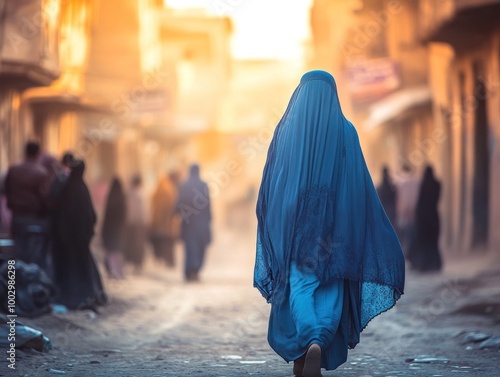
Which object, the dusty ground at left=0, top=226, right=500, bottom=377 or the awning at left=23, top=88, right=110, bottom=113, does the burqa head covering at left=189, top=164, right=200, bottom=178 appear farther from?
the awning at left=23, top=88, right=110, bottom=113

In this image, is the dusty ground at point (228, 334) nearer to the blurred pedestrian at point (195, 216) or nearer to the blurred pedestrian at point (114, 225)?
the blurred pedestrian at point (114, 225)

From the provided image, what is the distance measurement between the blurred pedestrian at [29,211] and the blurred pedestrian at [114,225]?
Result: 12.8 feet

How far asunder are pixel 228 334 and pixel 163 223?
1157 cm

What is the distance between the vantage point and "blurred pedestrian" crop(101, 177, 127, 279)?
16.1m

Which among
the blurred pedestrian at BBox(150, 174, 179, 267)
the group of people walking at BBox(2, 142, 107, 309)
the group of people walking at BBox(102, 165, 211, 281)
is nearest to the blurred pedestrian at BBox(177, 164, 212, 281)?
the group of people walking at BBox(102, 165, 211, 281)

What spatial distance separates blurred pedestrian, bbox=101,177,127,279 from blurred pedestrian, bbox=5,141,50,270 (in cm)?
391

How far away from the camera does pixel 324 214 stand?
633 centimetres

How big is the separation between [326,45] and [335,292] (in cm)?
4002

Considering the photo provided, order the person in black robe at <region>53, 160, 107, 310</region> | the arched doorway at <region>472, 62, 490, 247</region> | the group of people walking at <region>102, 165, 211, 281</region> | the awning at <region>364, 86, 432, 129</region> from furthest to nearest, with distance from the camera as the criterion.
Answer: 1. the awning at <region>364, 86, 432, 129</region>
2. the arched doorway at <region>472, 62, 490, 247</region>
3. the group of people walking at <region>102, 165, 211, 281</region>
4. the person in black robe at <region>53, 160, 107, 310</region>

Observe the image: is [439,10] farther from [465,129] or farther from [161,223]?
[161,223]

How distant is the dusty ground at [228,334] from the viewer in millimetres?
6816

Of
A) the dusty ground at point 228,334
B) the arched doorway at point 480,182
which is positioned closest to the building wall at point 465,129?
the arched doorway at point 480,182

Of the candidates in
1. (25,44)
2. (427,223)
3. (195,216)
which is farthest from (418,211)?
(25,44)

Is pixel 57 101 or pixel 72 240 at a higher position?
pixel 57 101
